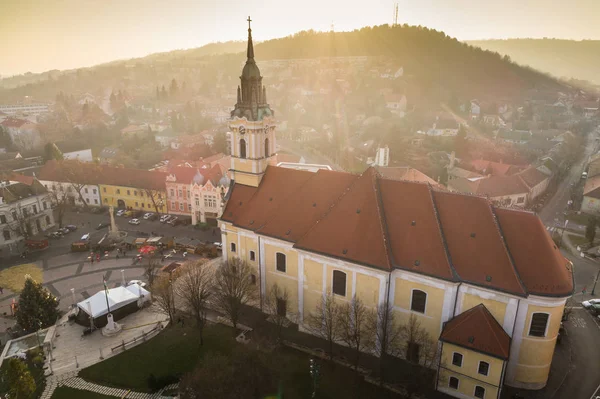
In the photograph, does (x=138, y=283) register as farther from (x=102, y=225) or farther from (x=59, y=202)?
(x=59, y=202)

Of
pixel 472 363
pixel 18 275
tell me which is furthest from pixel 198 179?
pixel 472 363

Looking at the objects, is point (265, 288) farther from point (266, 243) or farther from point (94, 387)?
point (94, 387)

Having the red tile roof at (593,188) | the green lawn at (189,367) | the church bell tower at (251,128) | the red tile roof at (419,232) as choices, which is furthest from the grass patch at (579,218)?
the green lawn at (189,367)

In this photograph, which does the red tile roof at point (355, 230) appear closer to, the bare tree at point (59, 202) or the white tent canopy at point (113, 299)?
the white tent canopy at point (113, 299)

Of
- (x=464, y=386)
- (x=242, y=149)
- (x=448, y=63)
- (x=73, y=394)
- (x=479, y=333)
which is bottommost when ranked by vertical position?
(x=73, y=394)

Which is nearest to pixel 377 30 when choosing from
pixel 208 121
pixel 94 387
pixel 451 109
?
pixel 451 109

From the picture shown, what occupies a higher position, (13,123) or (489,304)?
(13,123)
